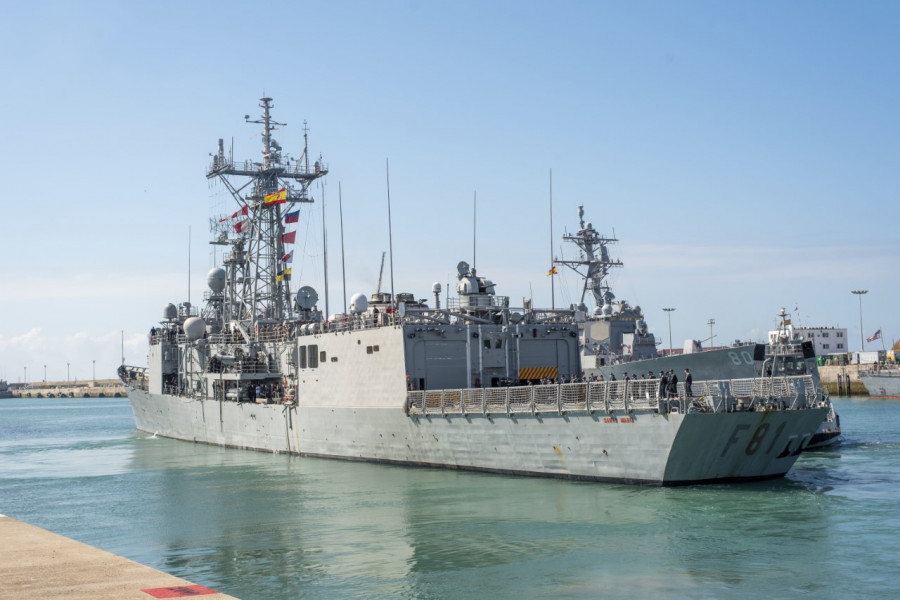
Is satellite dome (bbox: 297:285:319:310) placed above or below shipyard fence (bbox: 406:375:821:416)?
above

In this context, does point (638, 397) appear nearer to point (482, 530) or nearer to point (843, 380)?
point (482, 530)

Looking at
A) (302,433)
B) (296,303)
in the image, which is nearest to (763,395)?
(302,433)

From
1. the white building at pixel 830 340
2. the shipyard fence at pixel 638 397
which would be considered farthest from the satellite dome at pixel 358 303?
the white building at pixel 830 340

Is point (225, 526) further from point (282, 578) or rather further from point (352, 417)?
point (352, 417)

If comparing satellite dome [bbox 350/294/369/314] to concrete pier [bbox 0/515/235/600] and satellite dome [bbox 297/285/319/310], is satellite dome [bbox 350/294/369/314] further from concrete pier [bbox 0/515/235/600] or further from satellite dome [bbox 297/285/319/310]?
concrete pier [bbox 0/515/235/600]

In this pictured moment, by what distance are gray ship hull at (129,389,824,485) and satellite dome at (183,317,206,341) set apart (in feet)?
40.9

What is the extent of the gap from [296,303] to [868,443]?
25839mm

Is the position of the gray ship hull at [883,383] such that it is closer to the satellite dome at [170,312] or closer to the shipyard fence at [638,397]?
the shipyard fence at [638,397]

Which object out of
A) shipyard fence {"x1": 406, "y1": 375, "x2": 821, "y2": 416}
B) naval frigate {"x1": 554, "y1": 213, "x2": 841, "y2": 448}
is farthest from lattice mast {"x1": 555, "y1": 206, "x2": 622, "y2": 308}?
shipyard fence {"x1": 406, "y1": 375, "x2": 821, "y2": 416}

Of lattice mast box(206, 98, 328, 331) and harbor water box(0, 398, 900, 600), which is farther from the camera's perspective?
lattice mast box(206, 98, 328, 331)

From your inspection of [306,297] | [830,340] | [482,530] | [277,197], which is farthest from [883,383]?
[482,530]

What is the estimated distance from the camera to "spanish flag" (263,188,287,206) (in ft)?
134

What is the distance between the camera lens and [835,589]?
548 inches

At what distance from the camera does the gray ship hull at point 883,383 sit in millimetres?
72688
